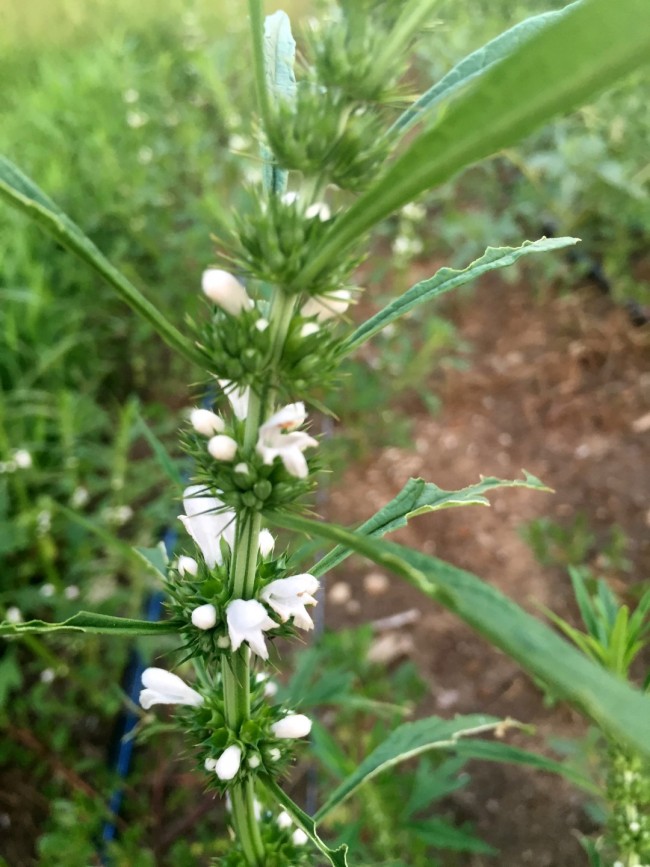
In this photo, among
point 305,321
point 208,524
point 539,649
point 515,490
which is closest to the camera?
point 539,649

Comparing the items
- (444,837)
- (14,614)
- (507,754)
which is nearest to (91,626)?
(507,754)

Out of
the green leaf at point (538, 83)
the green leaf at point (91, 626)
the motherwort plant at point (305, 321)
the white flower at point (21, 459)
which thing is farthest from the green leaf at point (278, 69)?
the white flower at point (21, 459)

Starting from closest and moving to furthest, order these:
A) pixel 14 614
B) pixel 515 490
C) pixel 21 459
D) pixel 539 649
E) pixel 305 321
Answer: pixel 539 649
pixel 305 321
pixel 14 614
pixel 21 459
pixel 515 490

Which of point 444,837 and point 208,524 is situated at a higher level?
point 208,524

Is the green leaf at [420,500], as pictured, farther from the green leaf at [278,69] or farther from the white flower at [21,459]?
the white flower at [21,459]

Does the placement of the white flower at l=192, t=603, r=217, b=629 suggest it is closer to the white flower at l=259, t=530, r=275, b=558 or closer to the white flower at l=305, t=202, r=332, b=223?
the white flower at l=259, t=530, r=275, b=558

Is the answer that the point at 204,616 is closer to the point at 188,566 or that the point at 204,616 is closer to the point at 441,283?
the point at 188,566

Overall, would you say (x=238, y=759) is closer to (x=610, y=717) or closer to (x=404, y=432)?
(x=610, y=717)

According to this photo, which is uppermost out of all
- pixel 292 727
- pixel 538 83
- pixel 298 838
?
pixel 538 83

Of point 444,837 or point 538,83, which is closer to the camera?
point 538,83
